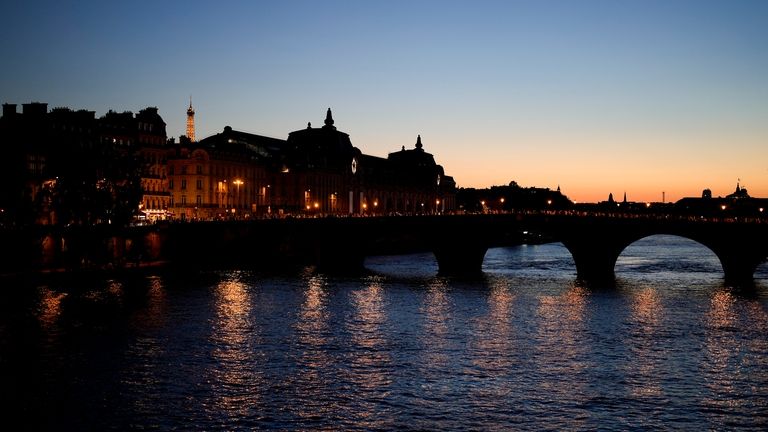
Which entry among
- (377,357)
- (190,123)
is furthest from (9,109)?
(377,357)

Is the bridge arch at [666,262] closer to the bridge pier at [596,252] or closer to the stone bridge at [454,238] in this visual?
the stone bridge at [454,238]

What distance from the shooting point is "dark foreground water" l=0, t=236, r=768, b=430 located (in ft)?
139

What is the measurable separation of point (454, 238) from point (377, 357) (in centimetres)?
6720

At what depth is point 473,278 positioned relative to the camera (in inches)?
4267

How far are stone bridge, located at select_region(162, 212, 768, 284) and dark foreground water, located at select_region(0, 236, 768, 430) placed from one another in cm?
1403

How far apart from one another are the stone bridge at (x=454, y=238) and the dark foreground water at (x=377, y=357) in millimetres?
14033

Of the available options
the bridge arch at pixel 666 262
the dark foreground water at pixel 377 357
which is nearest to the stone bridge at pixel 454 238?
the bridge arch at pixel 666 262

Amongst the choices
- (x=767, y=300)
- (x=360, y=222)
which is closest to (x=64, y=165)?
(x=360, y=222)

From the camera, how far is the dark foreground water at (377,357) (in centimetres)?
4228

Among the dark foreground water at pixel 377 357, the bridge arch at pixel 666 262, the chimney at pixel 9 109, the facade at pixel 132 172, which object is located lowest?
the dark foreground water at pixel 377 357

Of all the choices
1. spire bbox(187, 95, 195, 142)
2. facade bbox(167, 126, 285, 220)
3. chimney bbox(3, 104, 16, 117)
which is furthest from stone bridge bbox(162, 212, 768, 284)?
spire bbox(187, 95, 195, 142)

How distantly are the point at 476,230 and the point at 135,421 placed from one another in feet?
275

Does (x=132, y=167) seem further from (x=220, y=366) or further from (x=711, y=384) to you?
(x=711, y=384)

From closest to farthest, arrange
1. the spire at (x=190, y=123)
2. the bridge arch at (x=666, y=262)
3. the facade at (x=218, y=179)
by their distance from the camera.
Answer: the bridge arch at (x=666, y=262) → the facade at (x=218, y=179) → the spire at (x=190, y=123)
